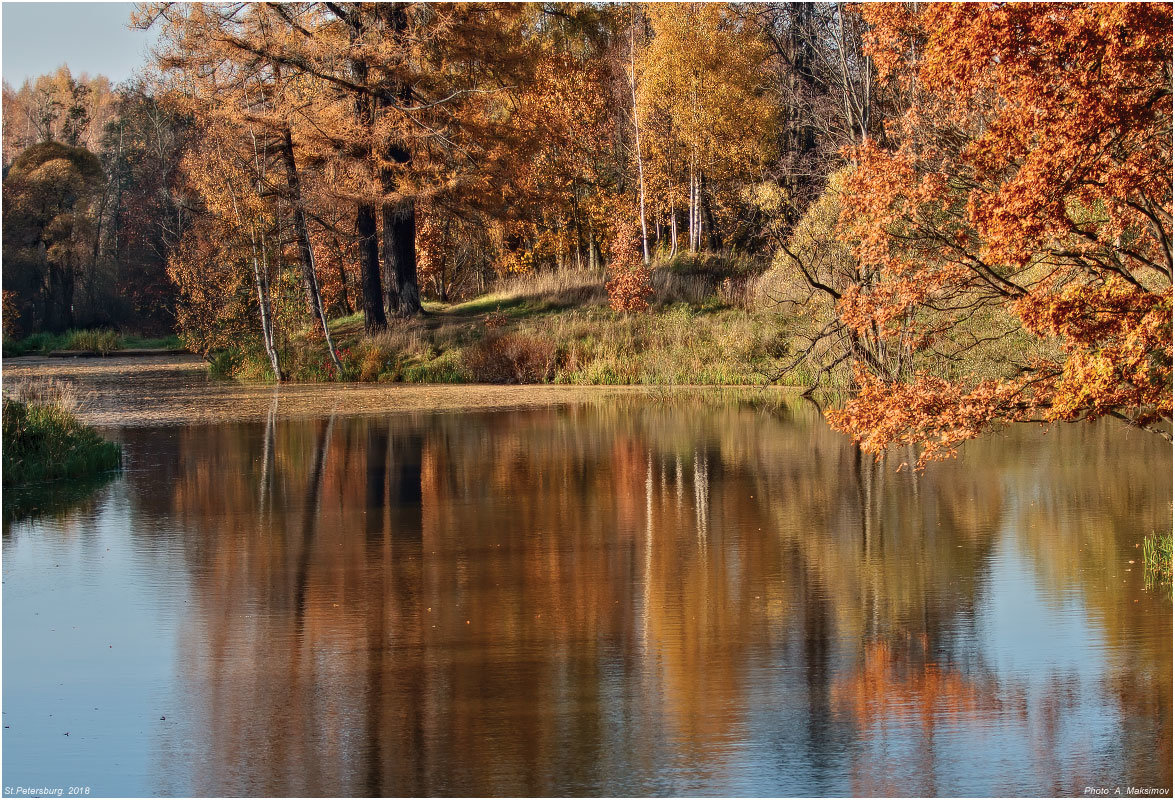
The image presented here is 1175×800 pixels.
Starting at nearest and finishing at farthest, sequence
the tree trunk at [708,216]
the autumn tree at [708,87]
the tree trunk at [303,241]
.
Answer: the tree trunk at [303,241]
the autumn tree at [708,87]
the tree trunk at [708,216]

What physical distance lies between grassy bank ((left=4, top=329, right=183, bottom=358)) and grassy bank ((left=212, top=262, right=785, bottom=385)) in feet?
39.8

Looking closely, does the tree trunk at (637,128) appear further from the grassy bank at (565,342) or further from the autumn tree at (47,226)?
the autumn tree at (47,226)

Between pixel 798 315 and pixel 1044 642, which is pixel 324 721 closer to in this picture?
pixel 1044 642

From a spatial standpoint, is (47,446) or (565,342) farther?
(565,342)

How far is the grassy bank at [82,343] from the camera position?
42.1m

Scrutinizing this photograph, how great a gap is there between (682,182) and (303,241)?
48.4 ft

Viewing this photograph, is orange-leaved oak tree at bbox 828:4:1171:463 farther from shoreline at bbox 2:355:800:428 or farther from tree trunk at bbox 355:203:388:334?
tree trunk at bbox 355:203:388:334

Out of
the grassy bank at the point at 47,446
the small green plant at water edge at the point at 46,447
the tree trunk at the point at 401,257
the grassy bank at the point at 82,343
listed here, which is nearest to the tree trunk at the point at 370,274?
the tree trunk at the point at 401,257

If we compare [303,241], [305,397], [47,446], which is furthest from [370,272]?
[47,446]

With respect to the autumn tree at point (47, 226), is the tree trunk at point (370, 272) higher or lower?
lower

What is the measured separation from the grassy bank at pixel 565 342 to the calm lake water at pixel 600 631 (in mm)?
10351

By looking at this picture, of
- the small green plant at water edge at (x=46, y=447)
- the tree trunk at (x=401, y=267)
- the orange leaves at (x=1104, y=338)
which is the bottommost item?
the small green plant at water edge at (x=46, y=447)

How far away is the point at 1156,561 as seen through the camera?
30.6 feet

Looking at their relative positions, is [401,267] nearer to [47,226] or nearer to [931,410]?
[47,226]
